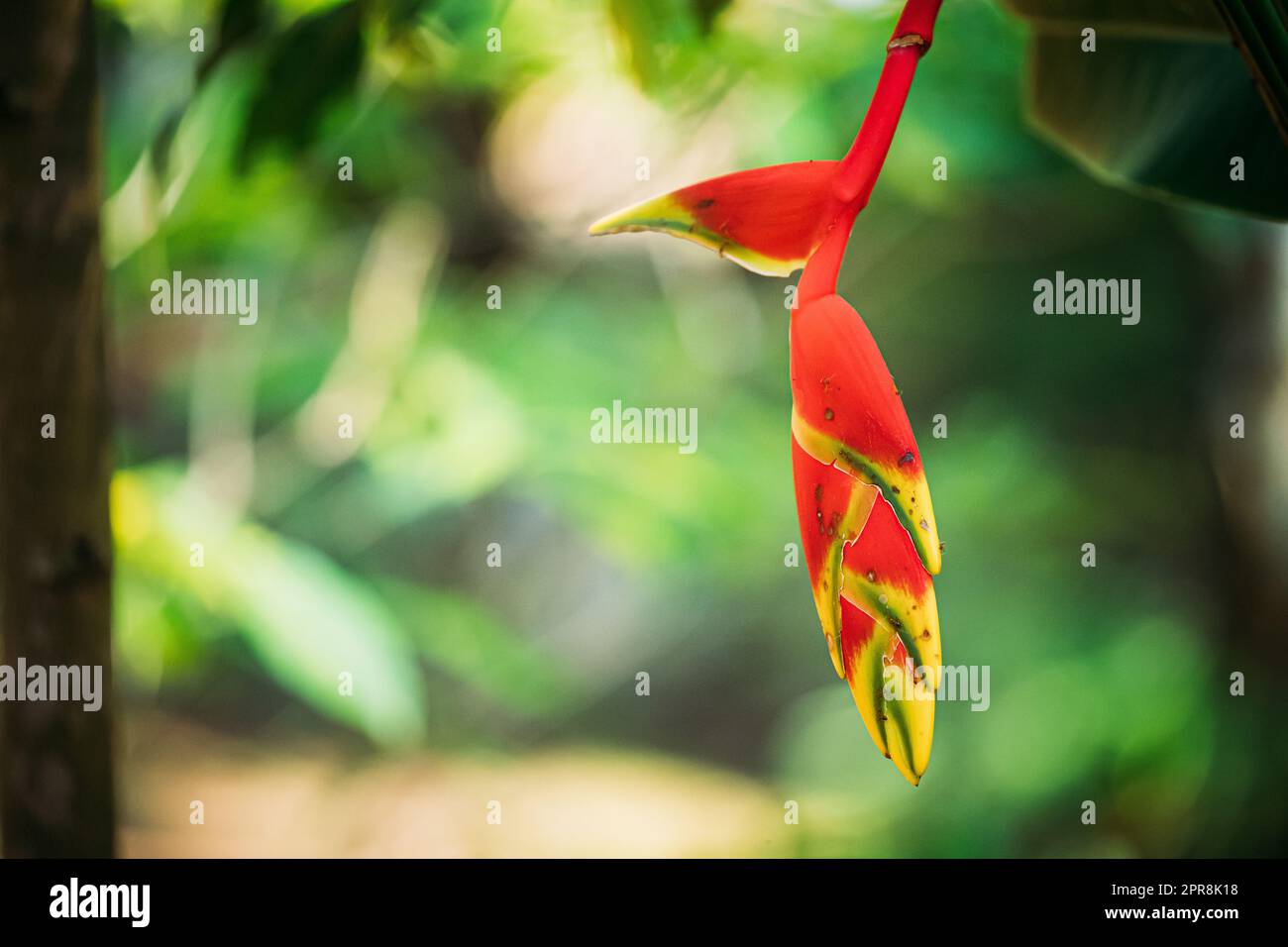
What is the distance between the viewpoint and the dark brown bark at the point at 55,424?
631 mm

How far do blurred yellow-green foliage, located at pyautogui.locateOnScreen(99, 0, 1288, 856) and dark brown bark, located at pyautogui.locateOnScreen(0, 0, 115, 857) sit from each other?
6.1 inches

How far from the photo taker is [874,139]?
0.48 metres

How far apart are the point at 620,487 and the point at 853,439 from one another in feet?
1.33

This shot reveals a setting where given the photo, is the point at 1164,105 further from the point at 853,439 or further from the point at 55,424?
the point at 55,424

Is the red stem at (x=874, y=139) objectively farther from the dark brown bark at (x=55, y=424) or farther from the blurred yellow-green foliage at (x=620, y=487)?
the dark brown bark at (x=55, y=424)

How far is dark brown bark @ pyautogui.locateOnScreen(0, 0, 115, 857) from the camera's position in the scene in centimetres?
63

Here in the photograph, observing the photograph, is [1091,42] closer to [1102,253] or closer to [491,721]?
[1102,253]

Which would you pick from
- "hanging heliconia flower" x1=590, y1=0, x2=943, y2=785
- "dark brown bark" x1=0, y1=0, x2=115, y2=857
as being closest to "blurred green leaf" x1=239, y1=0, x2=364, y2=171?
"dark brown bark" x1=0, y1=0, x2=115, y2=857

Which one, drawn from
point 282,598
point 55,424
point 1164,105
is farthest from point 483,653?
point 1164,105

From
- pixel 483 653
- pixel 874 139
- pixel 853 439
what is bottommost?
pixel 483 653

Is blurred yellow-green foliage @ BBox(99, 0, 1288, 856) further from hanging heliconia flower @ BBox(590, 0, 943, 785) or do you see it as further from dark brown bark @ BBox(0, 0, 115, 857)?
hanging heliconia flower @ BBox(590, 0, 943, 785)

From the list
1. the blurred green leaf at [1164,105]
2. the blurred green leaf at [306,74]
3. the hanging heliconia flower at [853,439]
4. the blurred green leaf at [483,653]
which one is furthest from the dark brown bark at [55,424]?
the blurred green leaf at [1164,105]

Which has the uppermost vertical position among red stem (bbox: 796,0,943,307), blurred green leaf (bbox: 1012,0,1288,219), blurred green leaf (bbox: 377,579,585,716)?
blurred green leaf (bbox: 1012,0,1288,219)
